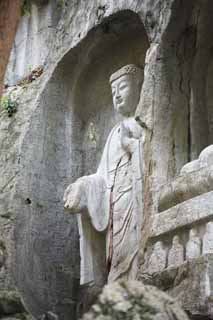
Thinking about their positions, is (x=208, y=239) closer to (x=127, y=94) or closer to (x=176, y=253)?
(x=176, y=253)

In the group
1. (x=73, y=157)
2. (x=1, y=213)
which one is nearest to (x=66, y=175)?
(x=73, y=157)

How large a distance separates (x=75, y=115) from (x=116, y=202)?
143 cm

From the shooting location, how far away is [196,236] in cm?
580

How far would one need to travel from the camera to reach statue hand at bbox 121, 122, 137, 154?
718 centimetres

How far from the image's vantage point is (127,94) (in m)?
7.57

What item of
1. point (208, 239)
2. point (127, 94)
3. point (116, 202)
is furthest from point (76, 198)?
point (208, 239)

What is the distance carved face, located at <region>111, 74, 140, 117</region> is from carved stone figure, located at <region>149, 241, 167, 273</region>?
70.5 inches

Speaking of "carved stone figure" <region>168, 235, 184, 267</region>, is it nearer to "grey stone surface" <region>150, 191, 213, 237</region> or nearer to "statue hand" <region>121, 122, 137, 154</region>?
"grey stone surface" <region>150, 191, 213, 237</region>

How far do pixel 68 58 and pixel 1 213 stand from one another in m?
1.66

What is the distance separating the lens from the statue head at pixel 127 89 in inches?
298

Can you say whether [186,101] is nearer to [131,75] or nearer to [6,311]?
[131,75]

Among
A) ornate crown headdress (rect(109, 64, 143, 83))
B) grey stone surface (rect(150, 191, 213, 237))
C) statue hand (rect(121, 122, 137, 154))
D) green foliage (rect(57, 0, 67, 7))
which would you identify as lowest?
grey stone surface (rect(150, 191, 213, 237))

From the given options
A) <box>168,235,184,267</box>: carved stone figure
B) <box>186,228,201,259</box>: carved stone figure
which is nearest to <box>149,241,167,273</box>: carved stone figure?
<box>168,235,184,267</box>: carved stone figure

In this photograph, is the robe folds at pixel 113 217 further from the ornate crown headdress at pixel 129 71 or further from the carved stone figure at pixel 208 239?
the carved stone figure at pixel 208 239
